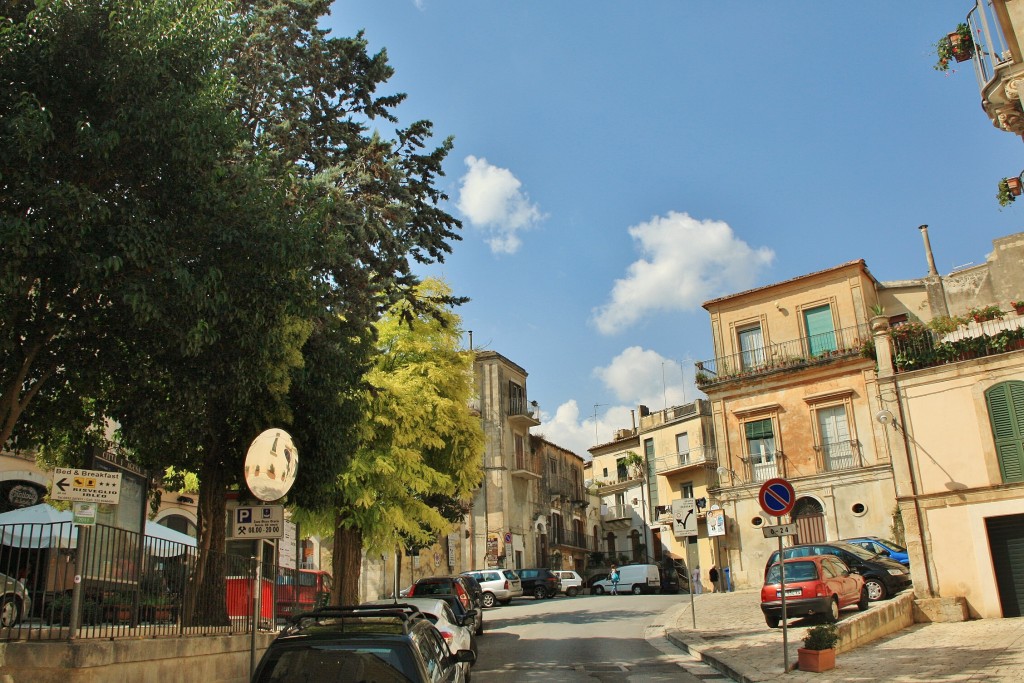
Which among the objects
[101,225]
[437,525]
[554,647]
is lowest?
[554,647]

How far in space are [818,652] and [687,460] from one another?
115ft

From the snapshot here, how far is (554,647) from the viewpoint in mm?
18125

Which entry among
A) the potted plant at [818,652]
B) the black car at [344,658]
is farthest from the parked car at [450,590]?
the black car at [344,658]

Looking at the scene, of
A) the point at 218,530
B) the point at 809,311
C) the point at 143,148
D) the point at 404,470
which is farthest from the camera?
the point at 809,311

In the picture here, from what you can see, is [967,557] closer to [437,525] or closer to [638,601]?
[437,525]

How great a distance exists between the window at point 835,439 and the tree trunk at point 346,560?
20.7 meters

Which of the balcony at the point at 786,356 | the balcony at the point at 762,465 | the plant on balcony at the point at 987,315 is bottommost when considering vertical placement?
the balcony at the point at 762,465

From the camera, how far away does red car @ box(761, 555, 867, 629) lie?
58.7 feet

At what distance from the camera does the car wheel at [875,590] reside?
21.8 m

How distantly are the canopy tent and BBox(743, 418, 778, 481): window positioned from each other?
924 inches

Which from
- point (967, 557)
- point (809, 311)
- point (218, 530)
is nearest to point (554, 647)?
point (218, 530)

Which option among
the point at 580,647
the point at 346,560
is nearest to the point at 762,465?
the point at 580,647

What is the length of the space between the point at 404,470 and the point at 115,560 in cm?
1274

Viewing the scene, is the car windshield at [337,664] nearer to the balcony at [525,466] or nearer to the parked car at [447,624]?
the parked car at [447,624]
